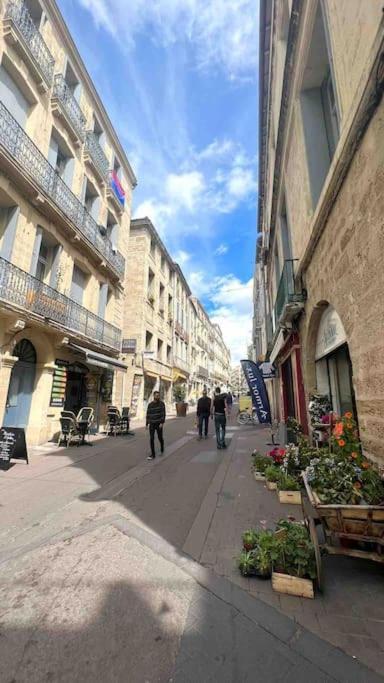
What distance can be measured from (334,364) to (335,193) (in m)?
3.05

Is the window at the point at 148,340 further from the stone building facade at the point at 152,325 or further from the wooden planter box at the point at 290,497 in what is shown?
the wooden planter box at the point at 290,497

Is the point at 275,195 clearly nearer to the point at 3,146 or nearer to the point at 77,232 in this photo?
the point at 77,232

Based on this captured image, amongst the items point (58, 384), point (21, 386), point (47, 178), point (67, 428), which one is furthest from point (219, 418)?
point (47, 178)

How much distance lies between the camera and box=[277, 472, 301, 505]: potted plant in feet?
14.5

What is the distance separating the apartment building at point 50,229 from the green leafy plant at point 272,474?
6.96 metres

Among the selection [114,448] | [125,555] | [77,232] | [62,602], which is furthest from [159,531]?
[77,232]

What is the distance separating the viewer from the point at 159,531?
144 inches

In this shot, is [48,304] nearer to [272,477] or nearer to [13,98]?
[13,98]

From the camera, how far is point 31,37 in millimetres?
9430

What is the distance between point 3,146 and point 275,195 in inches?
329

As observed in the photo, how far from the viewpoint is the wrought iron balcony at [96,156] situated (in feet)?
41.1

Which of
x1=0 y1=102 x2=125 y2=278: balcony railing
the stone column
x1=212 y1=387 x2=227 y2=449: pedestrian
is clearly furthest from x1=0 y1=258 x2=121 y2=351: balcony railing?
x1=212 y1=387 x2=227 y2=449: pedestrian

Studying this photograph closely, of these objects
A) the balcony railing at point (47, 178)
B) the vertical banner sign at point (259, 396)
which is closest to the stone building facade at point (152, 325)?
the balcony railing at point (47, 178)

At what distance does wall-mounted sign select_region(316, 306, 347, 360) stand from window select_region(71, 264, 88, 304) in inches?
375
